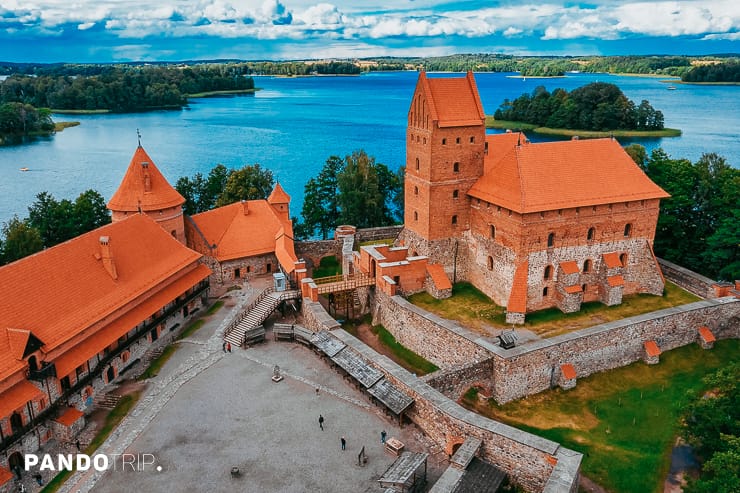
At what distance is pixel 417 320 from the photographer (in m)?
27.7

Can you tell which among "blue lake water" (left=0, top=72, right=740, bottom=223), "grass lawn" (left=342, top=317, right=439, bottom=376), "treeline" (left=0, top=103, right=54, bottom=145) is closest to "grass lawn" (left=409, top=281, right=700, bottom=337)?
"grass lawn" (left=342, top=317, right=439, bottom=376)

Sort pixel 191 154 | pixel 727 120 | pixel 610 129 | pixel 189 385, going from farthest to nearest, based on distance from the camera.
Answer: pixel 727 120, pixel 610 129, pixel 191 154, pixel 189 385

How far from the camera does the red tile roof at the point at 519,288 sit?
91.4 feet

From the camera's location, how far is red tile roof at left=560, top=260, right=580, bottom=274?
28719 millimetres

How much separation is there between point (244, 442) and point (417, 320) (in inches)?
425

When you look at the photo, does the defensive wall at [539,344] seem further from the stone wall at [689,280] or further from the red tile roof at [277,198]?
the red tile roof at [277,198]

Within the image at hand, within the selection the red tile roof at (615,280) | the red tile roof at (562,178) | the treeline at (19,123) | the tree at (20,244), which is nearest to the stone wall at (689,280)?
the red tile roof at (615,280)

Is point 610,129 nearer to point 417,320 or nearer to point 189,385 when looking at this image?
point 417,320

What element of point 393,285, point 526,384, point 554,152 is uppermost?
point 554,152

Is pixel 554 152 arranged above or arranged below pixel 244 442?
above

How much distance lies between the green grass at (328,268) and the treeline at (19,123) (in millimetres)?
77922

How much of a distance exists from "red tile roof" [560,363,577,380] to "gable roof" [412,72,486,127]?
13464 millimetres

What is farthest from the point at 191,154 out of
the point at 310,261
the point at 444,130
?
the point at 444,130

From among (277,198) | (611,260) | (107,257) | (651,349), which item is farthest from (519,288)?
(107,257)
